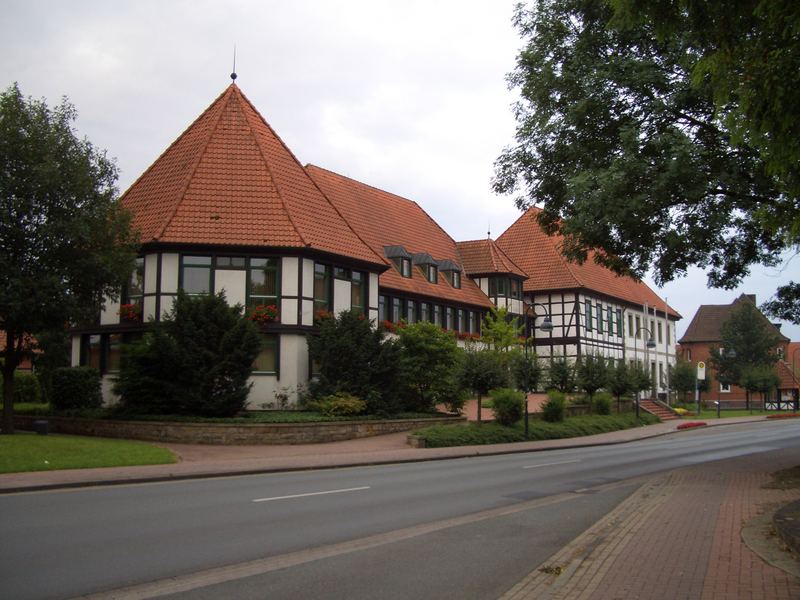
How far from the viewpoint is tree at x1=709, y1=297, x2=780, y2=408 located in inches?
2991

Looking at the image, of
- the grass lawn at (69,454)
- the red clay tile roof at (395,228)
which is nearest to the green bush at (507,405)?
the red clay tile roof at (395,228)

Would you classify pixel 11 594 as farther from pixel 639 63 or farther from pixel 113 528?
pixel 639 63

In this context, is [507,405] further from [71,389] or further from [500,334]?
[71,389]

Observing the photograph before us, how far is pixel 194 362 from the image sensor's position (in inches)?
958

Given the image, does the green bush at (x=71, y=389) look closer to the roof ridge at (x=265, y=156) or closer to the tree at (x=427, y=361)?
the roof ridge at (x=265, y=156)

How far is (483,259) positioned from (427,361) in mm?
18733

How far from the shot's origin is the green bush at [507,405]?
97.5 feet

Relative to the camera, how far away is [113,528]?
386 inches

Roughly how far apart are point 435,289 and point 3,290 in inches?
950

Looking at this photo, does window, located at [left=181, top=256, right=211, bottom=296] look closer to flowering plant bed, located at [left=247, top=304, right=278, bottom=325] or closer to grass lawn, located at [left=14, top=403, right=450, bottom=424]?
flowering plant bed, located at [left=247, top=304, right=278, bottom=325]

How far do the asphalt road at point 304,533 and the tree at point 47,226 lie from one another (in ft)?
31.0

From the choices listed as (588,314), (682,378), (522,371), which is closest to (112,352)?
(522,371)

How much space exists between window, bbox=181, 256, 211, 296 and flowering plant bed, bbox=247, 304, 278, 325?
197 cm

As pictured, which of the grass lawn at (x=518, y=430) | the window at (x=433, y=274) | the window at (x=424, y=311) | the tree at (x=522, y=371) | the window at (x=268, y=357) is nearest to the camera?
the grass lawn at (x=518, y=430)
